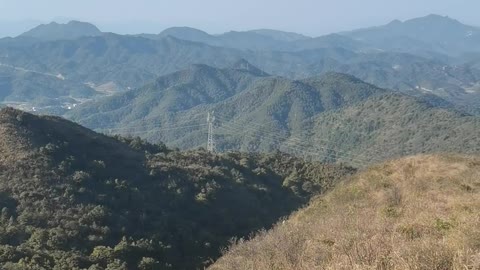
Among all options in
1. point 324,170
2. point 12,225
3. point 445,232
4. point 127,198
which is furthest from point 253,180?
point 445,232

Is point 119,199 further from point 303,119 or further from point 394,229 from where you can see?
point 303,119

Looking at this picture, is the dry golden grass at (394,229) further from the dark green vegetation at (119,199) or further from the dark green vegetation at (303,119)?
the dark green vegetation at (303,119)

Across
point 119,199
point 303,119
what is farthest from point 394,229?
point 303,119

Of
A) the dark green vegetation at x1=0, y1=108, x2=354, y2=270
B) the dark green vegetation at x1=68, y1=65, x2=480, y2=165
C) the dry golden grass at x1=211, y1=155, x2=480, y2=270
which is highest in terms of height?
the dry golden grass at x1=211, y1=155, x2=480, y2=270

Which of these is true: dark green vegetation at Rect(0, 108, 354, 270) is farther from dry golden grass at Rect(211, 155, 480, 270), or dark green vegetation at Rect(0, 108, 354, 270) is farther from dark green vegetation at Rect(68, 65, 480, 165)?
dark green vegetation at Rect(68, 65, 480, 165)

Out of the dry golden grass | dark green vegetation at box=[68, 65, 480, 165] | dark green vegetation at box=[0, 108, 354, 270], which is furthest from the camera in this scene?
dark green vegetation at box=[68, 65, 480, 165]

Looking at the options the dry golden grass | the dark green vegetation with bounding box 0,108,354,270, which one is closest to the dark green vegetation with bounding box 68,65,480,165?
the dark green vegetation with bounding box 0,108,354,270

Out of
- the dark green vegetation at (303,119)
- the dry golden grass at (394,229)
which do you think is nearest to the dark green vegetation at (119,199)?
the dry golden grass at (394,229)
